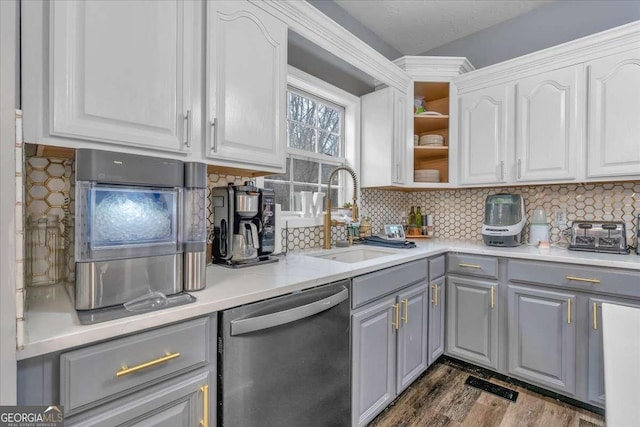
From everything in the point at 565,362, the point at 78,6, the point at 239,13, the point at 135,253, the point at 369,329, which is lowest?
the point at 565,362

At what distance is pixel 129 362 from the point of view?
80 cm

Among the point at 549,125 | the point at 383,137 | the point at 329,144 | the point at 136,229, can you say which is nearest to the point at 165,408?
the point at 136,229

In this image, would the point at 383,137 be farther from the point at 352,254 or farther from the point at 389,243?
the point at 352,254

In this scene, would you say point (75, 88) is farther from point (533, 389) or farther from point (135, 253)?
point (533, 389)

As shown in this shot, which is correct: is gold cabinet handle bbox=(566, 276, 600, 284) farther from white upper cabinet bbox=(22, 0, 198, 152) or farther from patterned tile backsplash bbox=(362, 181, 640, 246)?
white upper cabinet bbox=(22, 0, 198, 152)

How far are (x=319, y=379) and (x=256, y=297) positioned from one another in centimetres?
52

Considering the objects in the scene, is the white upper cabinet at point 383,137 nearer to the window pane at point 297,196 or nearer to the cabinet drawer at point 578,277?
the window pane at point 297,196

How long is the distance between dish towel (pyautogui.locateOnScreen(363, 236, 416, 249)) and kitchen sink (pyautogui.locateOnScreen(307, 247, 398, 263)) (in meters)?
0.07

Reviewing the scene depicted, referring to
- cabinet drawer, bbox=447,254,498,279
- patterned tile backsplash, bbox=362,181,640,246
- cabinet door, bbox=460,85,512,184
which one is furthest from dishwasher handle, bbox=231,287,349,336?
cabinet door, bbox=460,85,512,184

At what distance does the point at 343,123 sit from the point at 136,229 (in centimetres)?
201

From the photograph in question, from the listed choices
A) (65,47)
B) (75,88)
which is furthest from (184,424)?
(65,47)

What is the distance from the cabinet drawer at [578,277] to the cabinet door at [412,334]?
0.60m

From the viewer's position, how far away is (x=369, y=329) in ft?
5.16

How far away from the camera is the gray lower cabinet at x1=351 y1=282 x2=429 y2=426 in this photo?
1.52 meters
